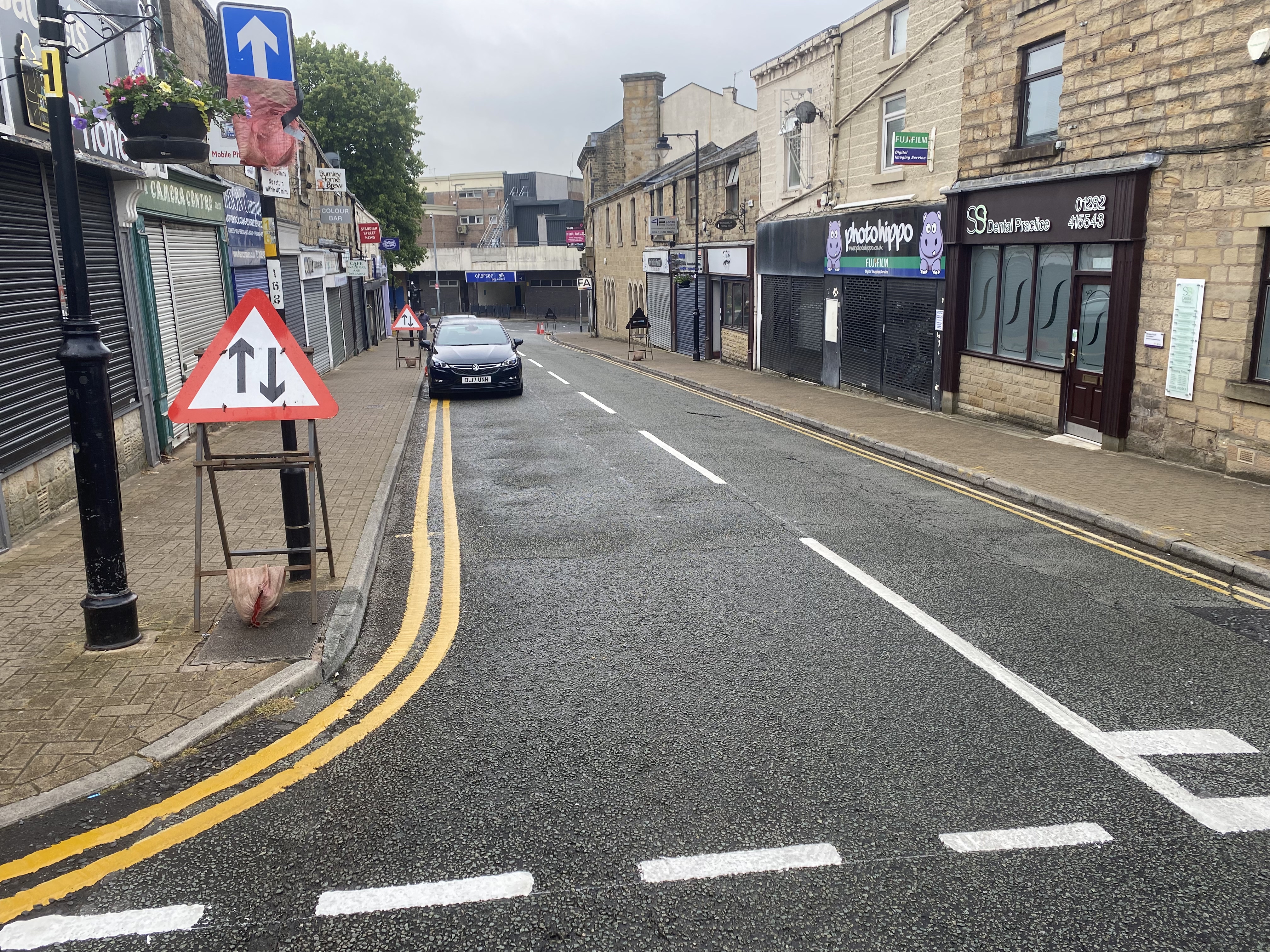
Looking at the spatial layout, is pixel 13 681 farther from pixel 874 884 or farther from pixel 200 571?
pixel 874 884

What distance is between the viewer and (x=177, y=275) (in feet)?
45.4

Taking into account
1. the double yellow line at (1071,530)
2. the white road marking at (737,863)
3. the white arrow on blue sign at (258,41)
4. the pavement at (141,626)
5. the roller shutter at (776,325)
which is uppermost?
the white arrow on blue sign at (258,41)

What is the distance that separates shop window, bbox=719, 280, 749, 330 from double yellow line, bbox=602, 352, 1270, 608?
11846 millimetres

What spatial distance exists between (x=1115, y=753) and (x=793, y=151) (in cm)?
2080

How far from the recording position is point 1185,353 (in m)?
11.4

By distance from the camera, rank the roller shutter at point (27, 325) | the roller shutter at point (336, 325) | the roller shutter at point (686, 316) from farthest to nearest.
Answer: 1. the roller shutter at point (686, 316)
2. the roller shutter at point (336, 325)
3. the roller shutter at point (27, 325)

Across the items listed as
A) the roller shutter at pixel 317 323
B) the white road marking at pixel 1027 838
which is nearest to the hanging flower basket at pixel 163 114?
the white road marking at pixel 1027 838

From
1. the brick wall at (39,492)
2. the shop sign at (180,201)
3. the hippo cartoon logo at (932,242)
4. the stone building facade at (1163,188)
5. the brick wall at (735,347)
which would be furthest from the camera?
the brick wall at (735,347)

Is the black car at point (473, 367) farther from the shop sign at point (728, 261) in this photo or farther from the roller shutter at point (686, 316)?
the roller shutter at point (686, 316)

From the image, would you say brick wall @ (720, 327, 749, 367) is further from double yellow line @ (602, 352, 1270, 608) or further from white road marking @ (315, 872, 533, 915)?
white road marking @ (315, 872, 533, 915)

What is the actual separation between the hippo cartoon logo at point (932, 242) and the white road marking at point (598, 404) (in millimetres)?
6352

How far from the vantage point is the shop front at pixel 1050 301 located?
1222 cm

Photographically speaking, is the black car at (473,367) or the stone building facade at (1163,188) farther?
the black car at (473,367)

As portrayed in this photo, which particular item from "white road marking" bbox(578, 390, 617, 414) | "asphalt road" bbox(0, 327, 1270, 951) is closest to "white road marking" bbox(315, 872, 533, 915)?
"asphalt road" bbox(0, 327, 1270, 951)
